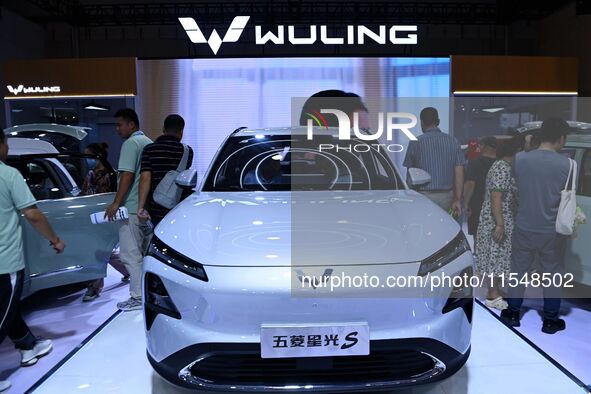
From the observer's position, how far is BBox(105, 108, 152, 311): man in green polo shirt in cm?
338

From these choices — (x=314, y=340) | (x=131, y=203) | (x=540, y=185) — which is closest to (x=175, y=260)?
(x=314, y=340)

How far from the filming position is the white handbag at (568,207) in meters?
2.74

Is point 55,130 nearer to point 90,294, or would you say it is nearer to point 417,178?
point 90,294

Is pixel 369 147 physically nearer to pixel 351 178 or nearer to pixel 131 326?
pixel 351 178

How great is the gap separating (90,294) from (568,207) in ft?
11.3

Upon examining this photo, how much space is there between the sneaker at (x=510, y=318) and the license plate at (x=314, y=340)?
5.93ft

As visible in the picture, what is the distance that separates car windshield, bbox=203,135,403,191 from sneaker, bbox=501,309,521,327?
4.07 feet

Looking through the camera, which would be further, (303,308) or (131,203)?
(131,203)

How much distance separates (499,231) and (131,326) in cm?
251

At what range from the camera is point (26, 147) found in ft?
11.3

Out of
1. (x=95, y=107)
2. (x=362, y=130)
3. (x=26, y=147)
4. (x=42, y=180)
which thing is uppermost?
(x=95, y=107)

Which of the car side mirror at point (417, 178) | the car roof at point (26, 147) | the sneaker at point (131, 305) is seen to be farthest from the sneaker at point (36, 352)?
the car side mirror at point (417, 178)

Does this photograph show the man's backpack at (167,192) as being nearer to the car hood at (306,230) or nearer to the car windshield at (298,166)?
the car windshield at (298,166)

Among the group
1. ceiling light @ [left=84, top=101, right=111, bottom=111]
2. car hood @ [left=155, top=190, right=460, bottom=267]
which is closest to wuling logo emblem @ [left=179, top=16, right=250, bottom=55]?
ceiling light @ [left=84, top=101, right=111, bottom=111]
